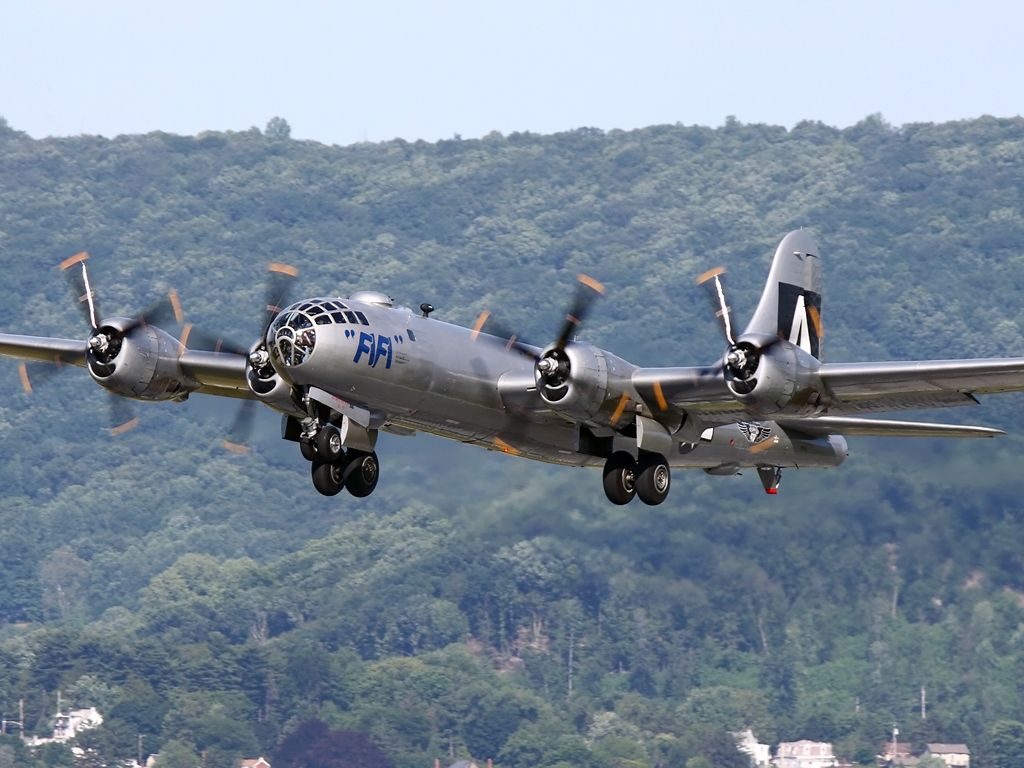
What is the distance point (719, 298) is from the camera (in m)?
39.5

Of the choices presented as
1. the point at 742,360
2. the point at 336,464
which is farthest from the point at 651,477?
the point at 336,464

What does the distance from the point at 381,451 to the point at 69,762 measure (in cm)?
7160

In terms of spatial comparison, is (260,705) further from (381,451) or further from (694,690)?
(381,451)

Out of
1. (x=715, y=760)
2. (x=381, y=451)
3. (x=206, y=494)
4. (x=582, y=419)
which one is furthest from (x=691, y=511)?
(x=206, y=494)

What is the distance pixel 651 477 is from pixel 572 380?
3.42m

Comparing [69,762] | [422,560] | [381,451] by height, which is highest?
[381,451]

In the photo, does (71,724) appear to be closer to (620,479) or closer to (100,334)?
(100,334)

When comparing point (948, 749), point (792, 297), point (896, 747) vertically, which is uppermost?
point (792, 297)

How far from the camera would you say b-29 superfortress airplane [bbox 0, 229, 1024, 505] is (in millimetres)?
37719

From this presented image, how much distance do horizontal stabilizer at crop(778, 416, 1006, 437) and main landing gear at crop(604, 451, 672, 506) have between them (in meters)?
3.67

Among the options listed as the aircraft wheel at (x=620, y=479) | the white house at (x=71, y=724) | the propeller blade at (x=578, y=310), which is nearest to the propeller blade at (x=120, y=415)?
the propeller blade at (x=578, y=310)

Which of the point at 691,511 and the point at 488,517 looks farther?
the point at 691,511

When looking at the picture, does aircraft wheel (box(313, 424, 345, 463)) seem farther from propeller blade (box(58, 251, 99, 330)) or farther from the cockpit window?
propeller blade (box(58, 251, 99, 330))

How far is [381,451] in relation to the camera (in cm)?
4834
